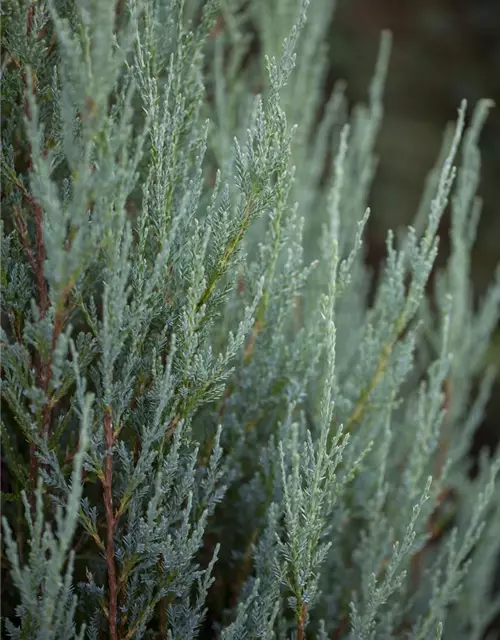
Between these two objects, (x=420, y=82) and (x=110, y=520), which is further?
(x=420, y=82)

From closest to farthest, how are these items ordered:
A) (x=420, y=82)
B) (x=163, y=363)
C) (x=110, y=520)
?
1. (x=110, y=520)
2. (x=163, y=363)
3. (x=420, y=82)

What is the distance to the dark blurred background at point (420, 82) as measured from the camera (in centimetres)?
340

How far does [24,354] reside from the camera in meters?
0.89

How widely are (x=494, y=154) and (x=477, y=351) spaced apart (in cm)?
201

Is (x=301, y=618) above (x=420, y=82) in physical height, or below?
below

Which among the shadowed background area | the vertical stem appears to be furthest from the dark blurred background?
the vertical stem

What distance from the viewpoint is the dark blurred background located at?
3.40 m

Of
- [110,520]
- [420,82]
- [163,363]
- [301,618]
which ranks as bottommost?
[301,618]

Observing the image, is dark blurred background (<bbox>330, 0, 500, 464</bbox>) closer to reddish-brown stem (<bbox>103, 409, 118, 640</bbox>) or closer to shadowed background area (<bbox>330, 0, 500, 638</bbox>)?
shadowed background area (<bbox>330, 0, 500, 638</bbox>)

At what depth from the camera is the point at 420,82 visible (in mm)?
3578

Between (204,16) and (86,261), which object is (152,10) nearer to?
(204,16)

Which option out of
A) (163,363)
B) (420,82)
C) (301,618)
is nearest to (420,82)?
(420,82)

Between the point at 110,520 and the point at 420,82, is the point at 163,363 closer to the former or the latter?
the point at 110,520

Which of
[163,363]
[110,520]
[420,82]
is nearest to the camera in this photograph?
[110,520]
